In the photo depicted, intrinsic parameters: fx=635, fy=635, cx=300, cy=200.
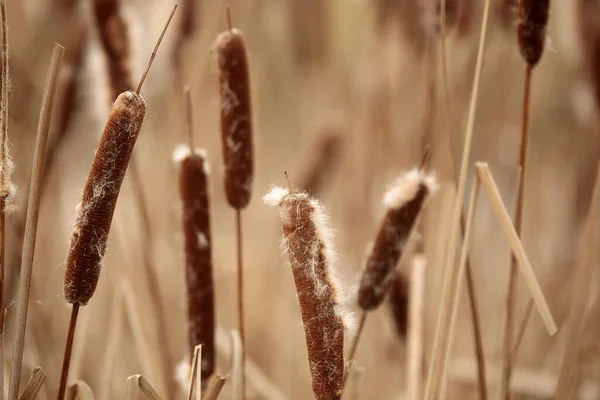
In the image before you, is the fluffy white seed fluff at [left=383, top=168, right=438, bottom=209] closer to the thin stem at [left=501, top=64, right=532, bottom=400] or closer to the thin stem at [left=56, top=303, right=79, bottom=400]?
the thin stem at [left=501, top=64, right=532, bottom=400]

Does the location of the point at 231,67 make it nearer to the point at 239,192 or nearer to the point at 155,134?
the point at 239,192

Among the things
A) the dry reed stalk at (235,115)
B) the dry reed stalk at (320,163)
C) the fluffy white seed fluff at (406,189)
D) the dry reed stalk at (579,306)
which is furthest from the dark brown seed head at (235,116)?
the dry reed stalk at (320,163)

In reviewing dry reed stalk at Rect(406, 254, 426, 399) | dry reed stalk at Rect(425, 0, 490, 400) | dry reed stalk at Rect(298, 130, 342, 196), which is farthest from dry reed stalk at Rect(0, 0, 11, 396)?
dry reed stalk at Rect(298, 130, 342, 196)

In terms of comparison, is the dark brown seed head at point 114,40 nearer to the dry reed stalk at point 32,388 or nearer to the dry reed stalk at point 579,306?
the dry reed stalk at point 32,388

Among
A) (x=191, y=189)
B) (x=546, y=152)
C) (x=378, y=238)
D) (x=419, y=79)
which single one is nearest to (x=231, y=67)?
(x=191, y=189)

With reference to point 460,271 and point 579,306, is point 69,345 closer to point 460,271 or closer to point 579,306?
point 460,271

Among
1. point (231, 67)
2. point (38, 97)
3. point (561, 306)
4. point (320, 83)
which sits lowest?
point (561, 306)

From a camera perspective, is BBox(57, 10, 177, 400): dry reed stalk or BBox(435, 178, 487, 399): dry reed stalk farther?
BBox(435, 178, 487, 399): dry reed stalk
